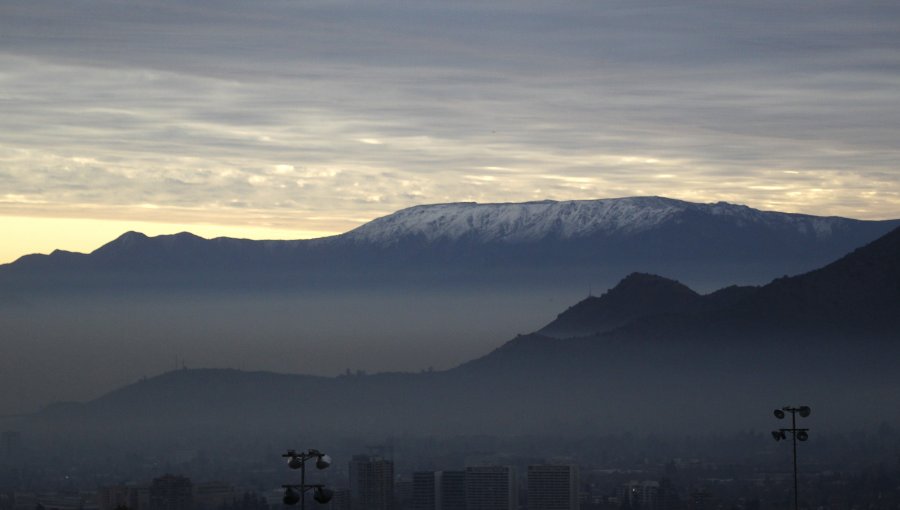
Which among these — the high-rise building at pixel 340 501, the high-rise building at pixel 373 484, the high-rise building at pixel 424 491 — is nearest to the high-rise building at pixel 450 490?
the high-rise building at pixel 424 491

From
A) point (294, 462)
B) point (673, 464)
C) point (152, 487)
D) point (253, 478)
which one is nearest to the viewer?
point (294, 462)

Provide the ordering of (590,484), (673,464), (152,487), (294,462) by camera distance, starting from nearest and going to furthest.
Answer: (294,462) < (152,487) < (590,484) < (673,464)

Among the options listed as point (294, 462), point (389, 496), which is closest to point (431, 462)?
point (389, 496)

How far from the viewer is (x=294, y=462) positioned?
47.0m

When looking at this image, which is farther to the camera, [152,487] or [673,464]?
[673,464]

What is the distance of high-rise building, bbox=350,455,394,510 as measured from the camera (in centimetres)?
13388

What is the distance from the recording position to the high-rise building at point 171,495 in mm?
132375

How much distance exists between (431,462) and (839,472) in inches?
1523

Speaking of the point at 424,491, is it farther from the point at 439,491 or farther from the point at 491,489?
the point at 491,489

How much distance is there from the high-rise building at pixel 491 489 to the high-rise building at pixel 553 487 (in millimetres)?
1576

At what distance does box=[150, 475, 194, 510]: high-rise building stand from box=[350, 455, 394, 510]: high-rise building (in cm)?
1180

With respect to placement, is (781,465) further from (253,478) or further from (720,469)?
(253,478)

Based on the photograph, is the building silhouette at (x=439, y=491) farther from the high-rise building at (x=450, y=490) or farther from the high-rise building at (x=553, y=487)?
the high-rise building at (x=553, y=487)

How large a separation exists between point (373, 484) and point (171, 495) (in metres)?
14.6
